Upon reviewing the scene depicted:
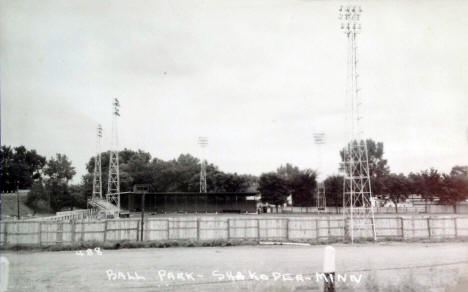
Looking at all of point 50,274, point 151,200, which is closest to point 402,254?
point 50,274

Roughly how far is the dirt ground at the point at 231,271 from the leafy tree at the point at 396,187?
63.1 metres

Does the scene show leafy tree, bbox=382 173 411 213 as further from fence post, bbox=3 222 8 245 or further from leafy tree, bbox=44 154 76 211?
fence post, bbox=3 222 8 245

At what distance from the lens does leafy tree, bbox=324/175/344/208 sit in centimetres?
7231

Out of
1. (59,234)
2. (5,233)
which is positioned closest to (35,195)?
(5,233)

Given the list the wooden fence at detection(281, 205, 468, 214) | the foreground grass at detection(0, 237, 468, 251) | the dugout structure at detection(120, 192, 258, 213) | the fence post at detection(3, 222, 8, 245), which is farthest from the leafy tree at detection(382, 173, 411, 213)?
the fence post at detection(3, 222, 8, 245)

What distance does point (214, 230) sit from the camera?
23.2 metres

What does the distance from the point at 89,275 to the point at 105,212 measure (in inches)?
1425

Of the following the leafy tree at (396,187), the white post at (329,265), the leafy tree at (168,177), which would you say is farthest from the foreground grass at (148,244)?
the leafy tree at (168,177)

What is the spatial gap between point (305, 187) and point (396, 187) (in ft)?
56.5

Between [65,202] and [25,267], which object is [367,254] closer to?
[25,267]

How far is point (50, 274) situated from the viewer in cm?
1200

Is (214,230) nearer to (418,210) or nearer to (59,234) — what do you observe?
(59,234)

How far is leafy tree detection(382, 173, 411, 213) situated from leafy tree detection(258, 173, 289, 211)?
62.6 feet

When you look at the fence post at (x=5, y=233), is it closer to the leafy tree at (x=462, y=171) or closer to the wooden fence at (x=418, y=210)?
the leafy tree at (x=462, y=171)
